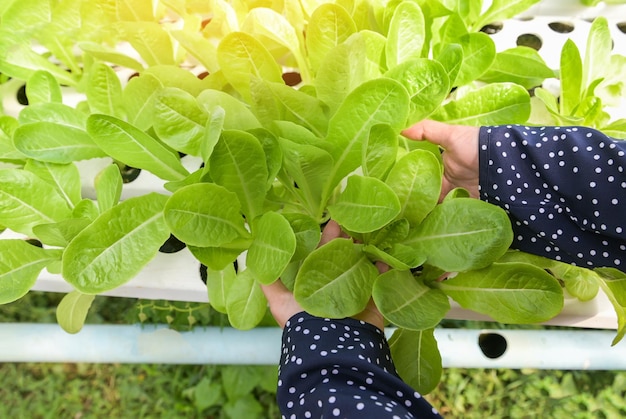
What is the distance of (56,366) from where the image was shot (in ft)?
2.80

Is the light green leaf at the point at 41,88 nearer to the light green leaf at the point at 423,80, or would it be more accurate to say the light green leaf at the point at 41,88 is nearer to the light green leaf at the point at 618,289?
the light green leaf at the point at 423,80

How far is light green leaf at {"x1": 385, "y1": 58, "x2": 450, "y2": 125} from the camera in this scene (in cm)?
42

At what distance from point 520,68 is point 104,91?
38 cm

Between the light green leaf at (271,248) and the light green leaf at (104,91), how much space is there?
18 cm

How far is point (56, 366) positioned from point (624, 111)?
0.84m

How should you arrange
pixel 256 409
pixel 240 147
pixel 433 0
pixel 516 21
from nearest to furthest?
pixel 240 147 < pixel 433 0 < pixel 516 21 < pixel 256 409

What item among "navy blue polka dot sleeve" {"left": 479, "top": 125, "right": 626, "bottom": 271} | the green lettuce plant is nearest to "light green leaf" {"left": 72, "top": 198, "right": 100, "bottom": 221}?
the green lettuce plant

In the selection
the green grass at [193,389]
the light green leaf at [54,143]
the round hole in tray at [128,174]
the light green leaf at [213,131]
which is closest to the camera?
the light green leaf at [213,131]

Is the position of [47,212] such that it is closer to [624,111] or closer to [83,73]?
[83,73]

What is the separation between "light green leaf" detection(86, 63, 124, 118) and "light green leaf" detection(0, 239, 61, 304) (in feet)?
0.43

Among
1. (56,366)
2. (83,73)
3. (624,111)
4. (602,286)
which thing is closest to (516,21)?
(624,111)

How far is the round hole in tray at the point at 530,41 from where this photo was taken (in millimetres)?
620

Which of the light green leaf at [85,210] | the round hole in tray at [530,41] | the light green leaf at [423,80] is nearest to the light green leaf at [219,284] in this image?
the light green leaf at [85,210]

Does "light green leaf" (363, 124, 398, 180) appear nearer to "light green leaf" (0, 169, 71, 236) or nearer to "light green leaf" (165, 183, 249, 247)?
"light green leaf" (165, 183, 249, 247)
